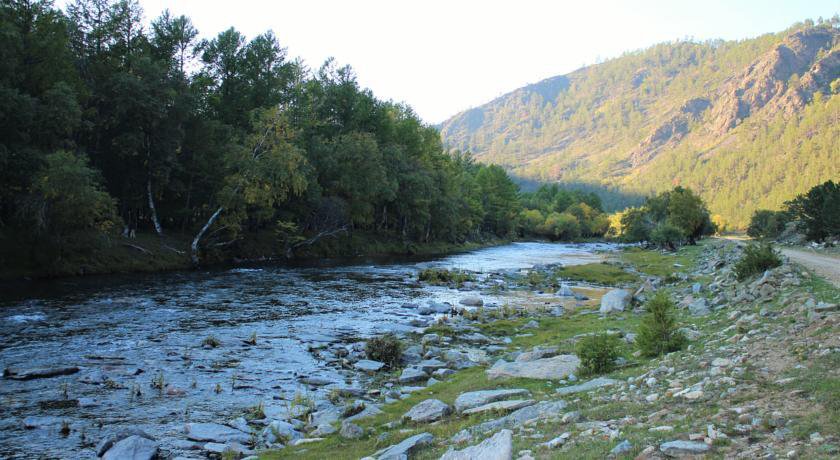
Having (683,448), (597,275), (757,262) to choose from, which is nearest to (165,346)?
(683,448)

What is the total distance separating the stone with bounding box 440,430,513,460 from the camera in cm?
747

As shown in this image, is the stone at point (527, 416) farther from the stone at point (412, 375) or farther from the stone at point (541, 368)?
the stone at point (412, 375)

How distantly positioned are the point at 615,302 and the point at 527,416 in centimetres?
1904

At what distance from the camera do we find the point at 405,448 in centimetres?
893

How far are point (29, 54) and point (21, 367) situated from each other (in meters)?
34.0

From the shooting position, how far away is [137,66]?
157 ft

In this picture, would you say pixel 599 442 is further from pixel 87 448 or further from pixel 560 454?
pixel 87 448

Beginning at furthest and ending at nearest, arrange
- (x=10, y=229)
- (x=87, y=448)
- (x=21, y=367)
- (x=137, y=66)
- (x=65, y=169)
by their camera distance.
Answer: (x=137, y=66), (x=10, y=229), (x=65, y=169), (x=21, y=367), (x=87, y=448)

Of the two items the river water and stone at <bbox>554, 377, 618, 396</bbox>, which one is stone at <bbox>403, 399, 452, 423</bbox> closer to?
stone at <bbox>554, 377, 618, 396</bbox>

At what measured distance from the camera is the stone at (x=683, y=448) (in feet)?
20.7

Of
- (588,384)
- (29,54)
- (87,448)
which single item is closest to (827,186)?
(588,384)

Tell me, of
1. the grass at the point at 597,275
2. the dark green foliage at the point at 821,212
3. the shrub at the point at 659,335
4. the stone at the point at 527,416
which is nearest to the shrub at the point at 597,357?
the shrub at the point at 659,335

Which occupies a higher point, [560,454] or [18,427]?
[560,454]

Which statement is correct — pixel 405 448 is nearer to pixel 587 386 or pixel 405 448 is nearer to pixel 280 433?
pixel 280 433
